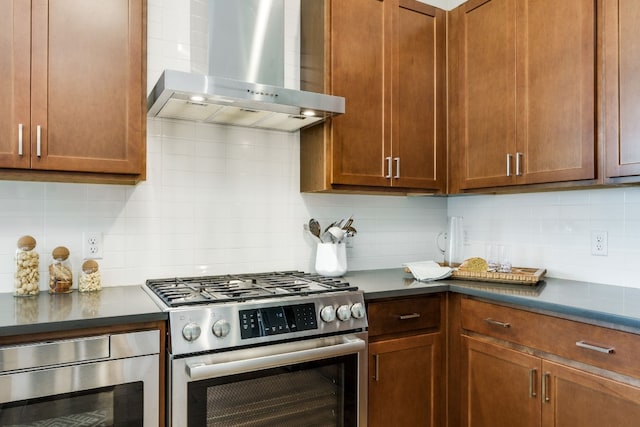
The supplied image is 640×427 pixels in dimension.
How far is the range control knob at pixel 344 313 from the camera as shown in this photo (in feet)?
5.92

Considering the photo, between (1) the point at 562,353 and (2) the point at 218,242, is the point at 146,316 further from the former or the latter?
(1) the point at 562,353

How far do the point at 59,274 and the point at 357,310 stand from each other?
1.26m

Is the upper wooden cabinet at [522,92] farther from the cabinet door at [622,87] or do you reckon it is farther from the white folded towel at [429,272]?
the white folded towel at [429,272]

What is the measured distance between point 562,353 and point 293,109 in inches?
57.9

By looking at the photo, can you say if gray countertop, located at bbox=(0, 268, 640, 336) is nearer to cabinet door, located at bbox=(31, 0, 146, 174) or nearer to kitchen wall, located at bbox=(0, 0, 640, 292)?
kitchen wall, located at bbox=(0, 0, 640, 292)

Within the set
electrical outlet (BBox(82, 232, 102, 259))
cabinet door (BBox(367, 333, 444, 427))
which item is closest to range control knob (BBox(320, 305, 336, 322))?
cabinet door (BBox(367, 333, 444, 427))

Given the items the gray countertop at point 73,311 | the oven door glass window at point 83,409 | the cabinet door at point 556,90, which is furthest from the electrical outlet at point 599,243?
the oven door glass window at point 83,409

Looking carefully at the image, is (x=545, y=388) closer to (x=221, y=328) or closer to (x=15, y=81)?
(x=221, y=328)

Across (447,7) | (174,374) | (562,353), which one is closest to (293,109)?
(174,374)

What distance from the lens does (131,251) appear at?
6.77ft

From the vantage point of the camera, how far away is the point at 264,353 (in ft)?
5.29

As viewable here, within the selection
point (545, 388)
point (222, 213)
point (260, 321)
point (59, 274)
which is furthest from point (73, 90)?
point (545, 388)

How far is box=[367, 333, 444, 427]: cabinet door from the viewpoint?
197 centimetres

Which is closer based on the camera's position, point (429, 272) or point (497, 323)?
point (497, 323)
